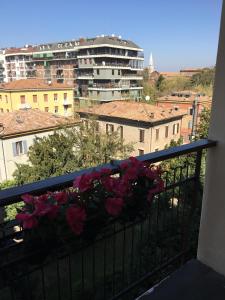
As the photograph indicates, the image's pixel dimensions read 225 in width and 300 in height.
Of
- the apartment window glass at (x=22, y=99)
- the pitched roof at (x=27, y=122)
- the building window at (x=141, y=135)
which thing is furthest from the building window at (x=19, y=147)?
the apartment window glass at (x=22, y=99)

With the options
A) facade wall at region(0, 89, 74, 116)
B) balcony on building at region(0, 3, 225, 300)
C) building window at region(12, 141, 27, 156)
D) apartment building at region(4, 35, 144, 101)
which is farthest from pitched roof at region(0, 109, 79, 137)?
apartment building at region(4, 35, 144, 101)

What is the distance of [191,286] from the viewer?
1.60 meters

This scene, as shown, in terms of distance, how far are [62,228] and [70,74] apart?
36.9 m

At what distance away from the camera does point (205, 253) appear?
1823 mm

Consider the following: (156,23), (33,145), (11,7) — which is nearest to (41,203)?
(33,145)

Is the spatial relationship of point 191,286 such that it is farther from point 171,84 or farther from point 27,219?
point 171,84

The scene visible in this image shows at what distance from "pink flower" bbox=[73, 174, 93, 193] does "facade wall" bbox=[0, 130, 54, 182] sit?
11.4 m

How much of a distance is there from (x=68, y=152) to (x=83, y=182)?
10990 millimetres

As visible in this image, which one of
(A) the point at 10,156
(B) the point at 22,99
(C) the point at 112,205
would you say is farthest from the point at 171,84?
(C) the point at 112,205

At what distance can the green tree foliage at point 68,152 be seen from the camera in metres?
11.1

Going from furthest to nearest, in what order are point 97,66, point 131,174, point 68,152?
point 97,66 → point 68,152 → point 131,174

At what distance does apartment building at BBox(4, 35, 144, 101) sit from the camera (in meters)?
30.6

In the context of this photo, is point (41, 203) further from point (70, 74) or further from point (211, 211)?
point (70, 74)

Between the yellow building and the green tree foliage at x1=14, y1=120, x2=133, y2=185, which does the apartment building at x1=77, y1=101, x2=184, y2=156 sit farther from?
the yellow building
